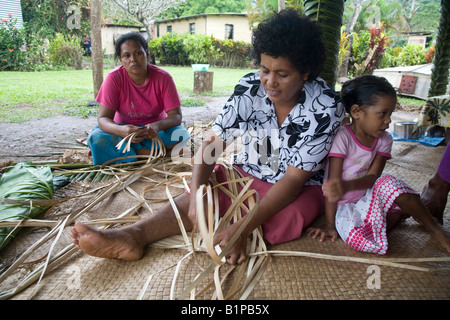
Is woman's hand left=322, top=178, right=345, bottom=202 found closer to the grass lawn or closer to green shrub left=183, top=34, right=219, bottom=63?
the grass lawn

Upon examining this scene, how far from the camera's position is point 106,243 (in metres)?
1.30

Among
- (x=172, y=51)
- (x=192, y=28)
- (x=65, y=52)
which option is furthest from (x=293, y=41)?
(x=192, y=28)

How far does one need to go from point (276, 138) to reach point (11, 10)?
559 inches

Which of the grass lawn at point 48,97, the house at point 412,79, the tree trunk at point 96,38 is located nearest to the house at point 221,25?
the grass lawn at point 48,97

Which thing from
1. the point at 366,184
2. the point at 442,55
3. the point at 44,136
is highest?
the point at 442,55

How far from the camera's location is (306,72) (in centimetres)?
140

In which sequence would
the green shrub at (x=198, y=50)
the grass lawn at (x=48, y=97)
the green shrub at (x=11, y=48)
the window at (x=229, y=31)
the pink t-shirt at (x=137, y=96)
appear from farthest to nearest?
the window at (x=229, y=31) → the green shrub at (x=198, y=50) → the green shrub at (x=11, y=48) → the grass lawn at (x=48, y=97) → the pink t-shirt at (x=137, y=96)

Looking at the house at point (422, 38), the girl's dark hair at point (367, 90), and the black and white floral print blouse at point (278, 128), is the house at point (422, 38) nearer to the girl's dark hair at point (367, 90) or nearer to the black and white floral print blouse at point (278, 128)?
→ the girl's dark hair at point (367, 90)

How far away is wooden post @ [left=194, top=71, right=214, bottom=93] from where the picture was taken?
22.5 ft

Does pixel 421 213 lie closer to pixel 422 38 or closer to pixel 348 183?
pixel 348 183

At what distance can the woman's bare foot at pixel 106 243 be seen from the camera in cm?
129

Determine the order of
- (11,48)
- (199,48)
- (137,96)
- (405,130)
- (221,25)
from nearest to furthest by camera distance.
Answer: (137,96) → (405,130) → (11,48) → (199,48) → (221,25)

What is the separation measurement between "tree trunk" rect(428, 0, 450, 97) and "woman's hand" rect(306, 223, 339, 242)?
379cm

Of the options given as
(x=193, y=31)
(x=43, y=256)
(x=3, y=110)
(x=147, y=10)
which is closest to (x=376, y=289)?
(x=43, y=256)
